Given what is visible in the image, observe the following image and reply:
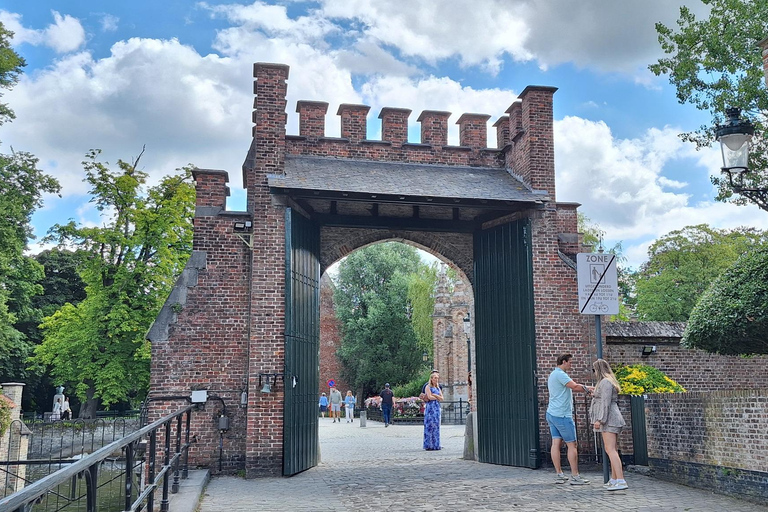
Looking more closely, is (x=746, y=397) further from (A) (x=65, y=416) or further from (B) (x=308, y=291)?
(A) (x=65, y=416)

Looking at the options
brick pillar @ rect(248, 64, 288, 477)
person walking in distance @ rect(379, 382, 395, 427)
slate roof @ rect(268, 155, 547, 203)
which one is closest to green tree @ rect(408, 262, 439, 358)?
person walking in distance @ rect(379, 382, 395, 427)

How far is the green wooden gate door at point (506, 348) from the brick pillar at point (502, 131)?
197cm

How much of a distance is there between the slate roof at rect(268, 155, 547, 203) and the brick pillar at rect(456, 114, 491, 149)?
55cm

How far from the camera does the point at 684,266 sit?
3350cm

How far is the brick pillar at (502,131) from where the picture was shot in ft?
45.8

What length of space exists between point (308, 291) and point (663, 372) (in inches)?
260

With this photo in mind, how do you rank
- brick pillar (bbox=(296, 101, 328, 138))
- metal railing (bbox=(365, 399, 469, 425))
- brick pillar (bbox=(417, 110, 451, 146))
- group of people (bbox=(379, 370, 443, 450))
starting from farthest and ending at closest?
metal railing (bbox=(365, 399, 469, 425)), group of people (bbox=(379, 370, 443, 450)), brick pillar (bbox=(417, 110, 451, 146)), brick pillar (bbox=(296, 101, 328, 138))

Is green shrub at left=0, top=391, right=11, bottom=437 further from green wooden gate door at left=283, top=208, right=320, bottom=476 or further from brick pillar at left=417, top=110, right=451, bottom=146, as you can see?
brick pillar at left=417, top=110, right=451, bottom=146

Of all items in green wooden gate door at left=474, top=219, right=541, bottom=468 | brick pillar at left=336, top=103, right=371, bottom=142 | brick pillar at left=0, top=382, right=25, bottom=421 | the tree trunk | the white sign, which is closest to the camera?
the white sign

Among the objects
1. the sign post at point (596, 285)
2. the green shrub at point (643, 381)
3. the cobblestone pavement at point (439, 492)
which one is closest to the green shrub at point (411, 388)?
the cobblestone pavement at point (439, 492)

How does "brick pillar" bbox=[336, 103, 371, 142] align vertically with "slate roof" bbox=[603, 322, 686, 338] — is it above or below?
above

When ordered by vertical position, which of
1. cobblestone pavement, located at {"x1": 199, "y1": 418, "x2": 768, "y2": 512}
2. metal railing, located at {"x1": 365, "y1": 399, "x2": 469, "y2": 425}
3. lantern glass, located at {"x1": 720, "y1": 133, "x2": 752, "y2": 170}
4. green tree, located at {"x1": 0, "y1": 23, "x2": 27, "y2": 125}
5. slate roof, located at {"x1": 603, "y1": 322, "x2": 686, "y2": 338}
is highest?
green tree, located at {"x1": 0, "y1": 23, "x2": 27, "y2": 125}

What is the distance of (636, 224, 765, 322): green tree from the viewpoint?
108ft

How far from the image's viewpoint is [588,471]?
1130cm
